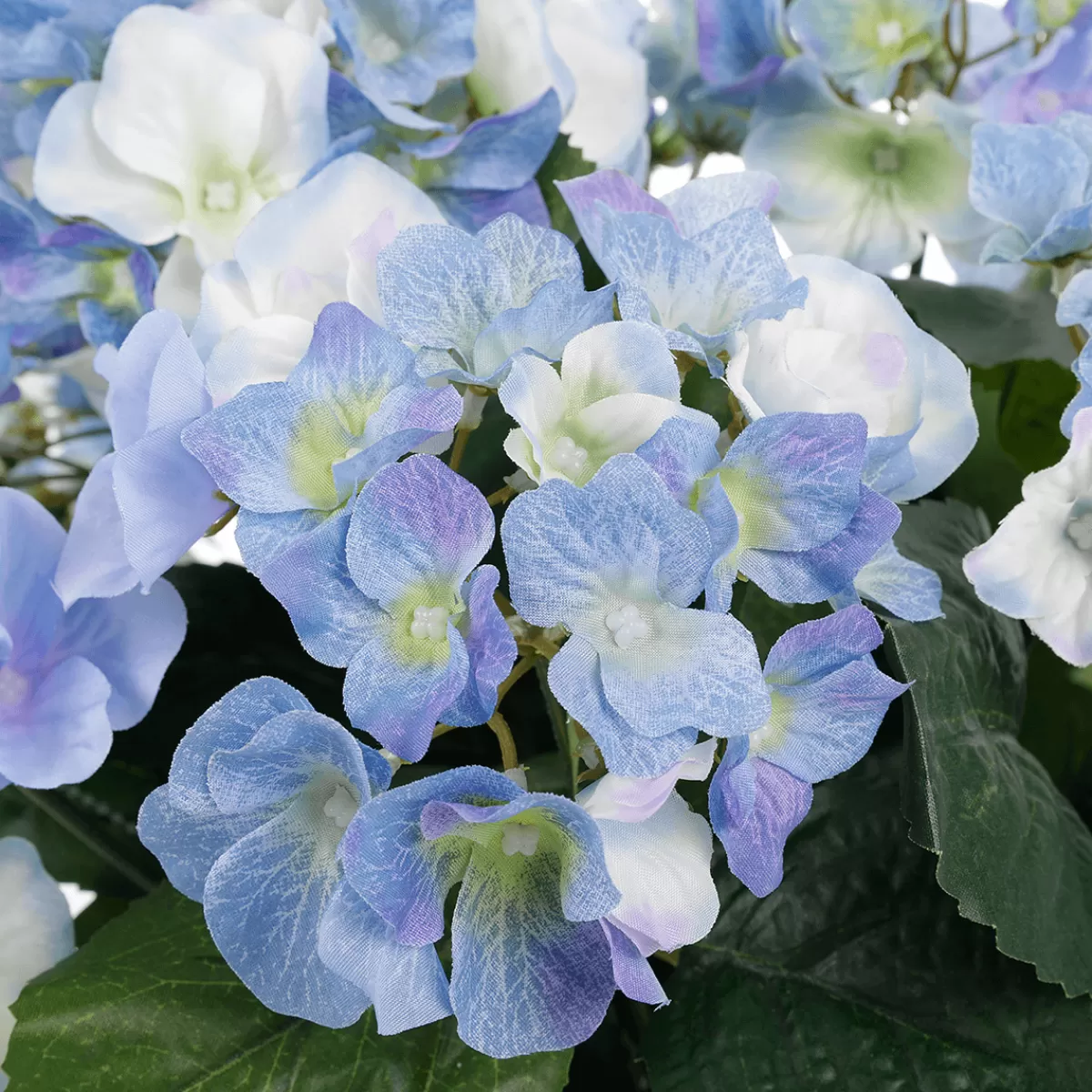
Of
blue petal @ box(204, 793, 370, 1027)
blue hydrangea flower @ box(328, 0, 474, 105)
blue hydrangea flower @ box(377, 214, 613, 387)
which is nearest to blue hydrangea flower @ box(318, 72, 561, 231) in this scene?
blue hydrangea flower @ box(328, 0, 474, 105)

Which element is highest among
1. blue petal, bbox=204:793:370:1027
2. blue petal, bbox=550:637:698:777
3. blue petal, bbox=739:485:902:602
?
blue petal, bbox=739:485:902:602

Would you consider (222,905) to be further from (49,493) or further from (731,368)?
(49,493)

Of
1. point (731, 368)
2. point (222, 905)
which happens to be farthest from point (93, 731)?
point (731, 368)

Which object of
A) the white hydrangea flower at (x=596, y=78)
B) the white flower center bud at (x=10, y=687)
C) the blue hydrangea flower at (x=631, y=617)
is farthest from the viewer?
the white hydrangea flower at (x=596, y=78)

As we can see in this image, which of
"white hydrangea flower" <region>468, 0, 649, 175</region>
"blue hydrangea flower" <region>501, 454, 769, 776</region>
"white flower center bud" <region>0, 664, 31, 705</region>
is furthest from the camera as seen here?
"white hydrangea flower" <region>468, 0, 649, 175</region>

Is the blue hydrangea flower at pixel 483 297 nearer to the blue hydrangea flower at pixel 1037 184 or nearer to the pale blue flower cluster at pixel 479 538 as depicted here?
the pale blue flower cluster at pixel 479 538

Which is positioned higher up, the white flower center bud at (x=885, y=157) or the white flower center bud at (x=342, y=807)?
the white flower center bud at (x=885, y=157)

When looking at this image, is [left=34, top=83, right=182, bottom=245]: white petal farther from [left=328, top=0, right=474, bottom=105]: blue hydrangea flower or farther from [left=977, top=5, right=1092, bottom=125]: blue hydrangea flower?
[left=977, top=5, right=1092, bottom=125]: blue hydrangea flower

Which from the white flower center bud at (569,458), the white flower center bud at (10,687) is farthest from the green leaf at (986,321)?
the white flower center bud at (10,687)
